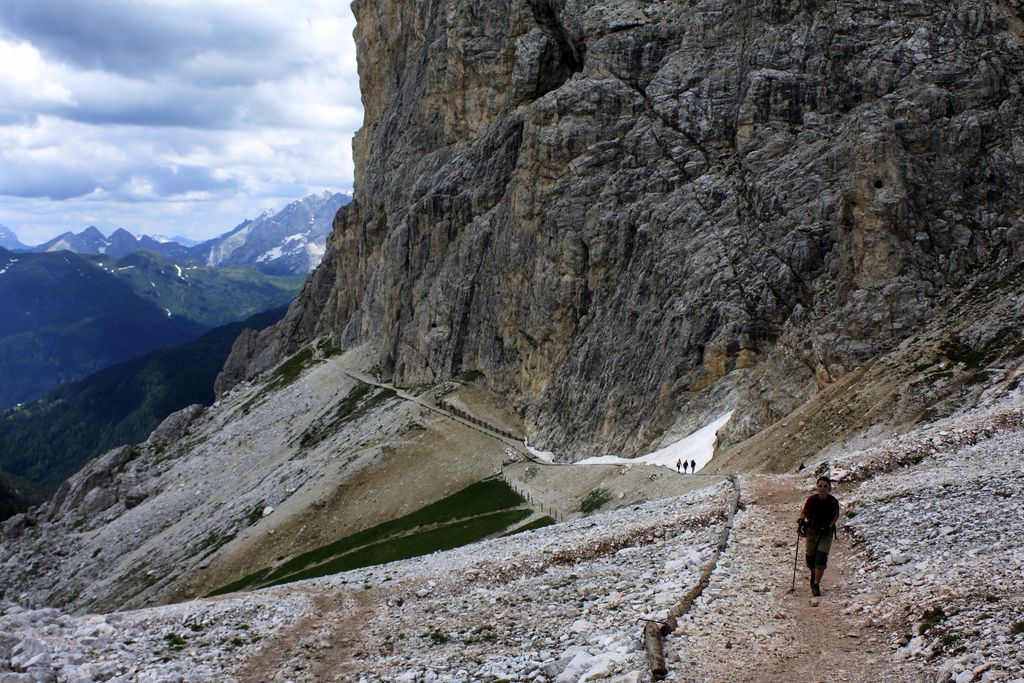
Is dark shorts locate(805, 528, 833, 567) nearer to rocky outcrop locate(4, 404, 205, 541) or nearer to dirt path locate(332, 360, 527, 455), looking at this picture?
dirt path locate(332, 360, 527, 455)

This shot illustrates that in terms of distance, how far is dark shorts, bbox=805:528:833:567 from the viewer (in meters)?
18.8

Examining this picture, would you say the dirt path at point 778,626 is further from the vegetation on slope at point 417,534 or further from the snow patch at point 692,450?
the vegetation on slope at point 417,534

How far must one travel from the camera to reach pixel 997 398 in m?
34.3

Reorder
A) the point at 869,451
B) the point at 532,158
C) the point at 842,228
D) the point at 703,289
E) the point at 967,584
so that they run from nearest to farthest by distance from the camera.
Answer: the point at 967,584
the point at 869,451
the point at 842,228
the point at 703,289
the point at 532,158

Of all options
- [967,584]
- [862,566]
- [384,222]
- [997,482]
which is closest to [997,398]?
[997,482]

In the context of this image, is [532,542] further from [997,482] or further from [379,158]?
[379,158]

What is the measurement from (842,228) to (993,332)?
22.9 metres

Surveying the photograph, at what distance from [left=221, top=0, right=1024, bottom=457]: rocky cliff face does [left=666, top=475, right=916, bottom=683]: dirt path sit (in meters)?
33.5

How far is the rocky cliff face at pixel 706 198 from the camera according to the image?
5828 cm

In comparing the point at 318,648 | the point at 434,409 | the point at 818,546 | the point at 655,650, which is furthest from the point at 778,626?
the point at 434,409

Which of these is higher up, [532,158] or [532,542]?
[532,158]

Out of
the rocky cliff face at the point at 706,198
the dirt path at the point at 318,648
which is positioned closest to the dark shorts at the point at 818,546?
the dirt path at the point at 318,648

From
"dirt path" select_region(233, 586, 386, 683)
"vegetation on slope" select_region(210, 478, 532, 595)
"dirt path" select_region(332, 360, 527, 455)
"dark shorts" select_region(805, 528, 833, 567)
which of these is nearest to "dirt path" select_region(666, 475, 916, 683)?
"dark shorts" select_region(805, 528, 833, 567)

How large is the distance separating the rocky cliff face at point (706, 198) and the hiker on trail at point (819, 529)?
35.2 metres
